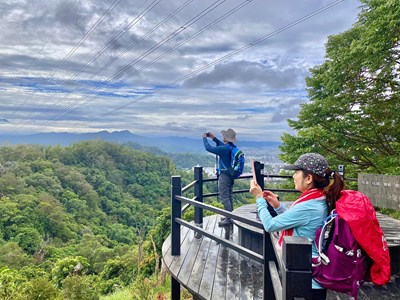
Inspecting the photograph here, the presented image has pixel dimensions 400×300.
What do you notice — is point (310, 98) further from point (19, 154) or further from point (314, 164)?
point (19, 154)

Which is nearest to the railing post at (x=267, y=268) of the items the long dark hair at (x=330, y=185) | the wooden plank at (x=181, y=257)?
the long dark hair at (x=330, y=185)

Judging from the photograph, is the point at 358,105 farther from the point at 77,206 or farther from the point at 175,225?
the point at 77,206

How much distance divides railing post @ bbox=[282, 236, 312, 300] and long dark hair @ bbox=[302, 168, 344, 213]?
20.3 inches

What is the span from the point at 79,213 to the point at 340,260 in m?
55.7

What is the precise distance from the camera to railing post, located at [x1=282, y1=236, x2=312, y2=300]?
4.45 feet

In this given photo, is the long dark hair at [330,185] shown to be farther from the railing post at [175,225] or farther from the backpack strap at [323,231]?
the railing post at [175,225]

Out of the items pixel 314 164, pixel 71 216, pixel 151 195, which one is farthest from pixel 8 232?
pixel 314 164

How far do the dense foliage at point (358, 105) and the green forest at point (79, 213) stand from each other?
244 inches

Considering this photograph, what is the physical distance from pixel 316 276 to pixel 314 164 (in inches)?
23.2

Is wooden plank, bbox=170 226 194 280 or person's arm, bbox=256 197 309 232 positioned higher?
person's arm, bbox=256 197 309 232

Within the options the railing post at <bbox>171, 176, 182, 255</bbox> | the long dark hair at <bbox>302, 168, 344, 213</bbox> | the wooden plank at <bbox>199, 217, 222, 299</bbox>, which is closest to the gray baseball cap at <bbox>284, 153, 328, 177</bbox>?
the long dark hair at <bbox>302, 168, 344, 213</bbox>

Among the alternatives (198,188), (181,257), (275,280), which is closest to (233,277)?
(181,257)

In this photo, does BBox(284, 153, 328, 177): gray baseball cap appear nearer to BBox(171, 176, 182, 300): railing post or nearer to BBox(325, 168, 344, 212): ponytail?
BBox(325, 168, 344, 212): ponytail

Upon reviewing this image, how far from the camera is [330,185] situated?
1849 mm
